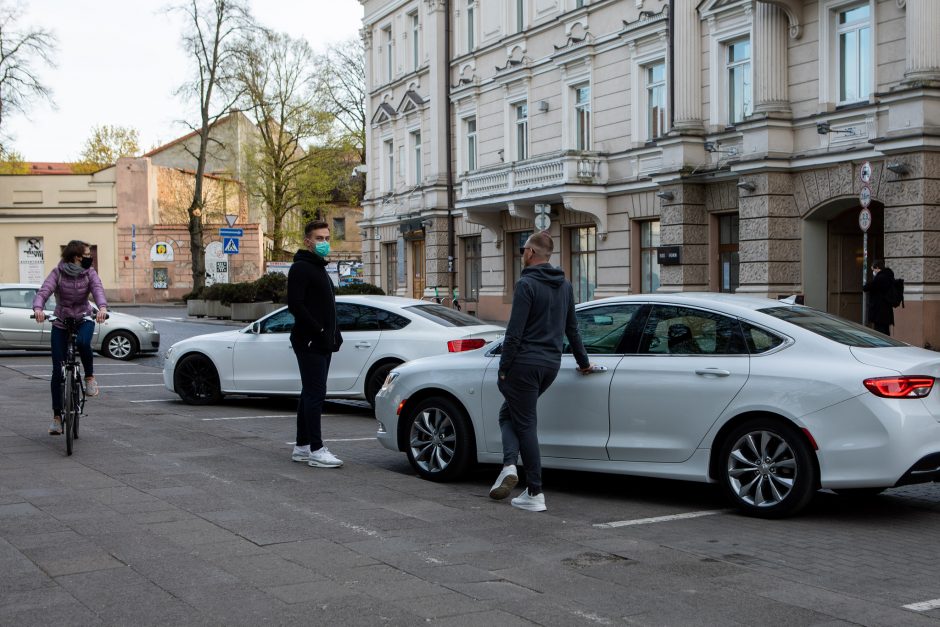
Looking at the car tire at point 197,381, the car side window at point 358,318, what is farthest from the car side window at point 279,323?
the car tire at point 197,381

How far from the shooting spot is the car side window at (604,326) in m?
7.96

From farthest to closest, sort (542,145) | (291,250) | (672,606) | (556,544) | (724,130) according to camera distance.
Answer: (291,250), (542,145), (724,130), (556,544), (672,606)

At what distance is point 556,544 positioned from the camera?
6355mm

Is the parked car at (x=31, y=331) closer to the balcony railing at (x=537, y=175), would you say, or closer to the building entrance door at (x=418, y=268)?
the balcony railing at (x=537, y=175)

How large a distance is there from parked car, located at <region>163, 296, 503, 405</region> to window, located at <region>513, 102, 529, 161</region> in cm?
2005

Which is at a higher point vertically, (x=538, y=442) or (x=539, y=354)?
(x=539, y=354)

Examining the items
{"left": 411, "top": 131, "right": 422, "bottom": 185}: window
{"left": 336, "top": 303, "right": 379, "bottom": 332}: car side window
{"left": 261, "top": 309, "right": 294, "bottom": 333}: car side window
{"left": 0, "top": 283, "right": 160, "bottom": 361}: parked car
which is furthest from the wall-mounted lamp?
{"left": 411, "top": 131, "right": 422, "bottom": 185}: window

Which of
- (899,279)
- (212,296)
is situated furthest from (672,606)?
(212,296)

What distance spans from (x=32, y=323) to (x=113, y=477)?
50.4 ft

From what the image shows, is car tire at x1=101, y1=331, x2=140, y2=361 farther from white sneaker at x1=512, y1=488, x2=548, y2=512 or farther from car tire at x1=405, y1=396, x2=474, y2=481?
white sneaker at x1=512, y1=488, x2=548, y2=512

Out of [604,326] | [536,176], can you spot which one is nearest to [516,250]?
[536,176]

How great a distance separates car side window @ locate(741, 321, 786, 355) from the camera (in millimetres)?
7270

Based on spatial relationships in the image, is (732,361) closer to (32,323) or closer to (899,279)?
(899,279)

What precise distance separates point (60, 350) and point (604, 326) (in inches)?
202
